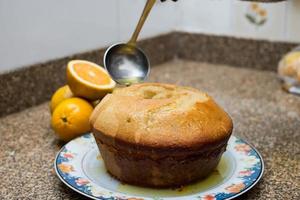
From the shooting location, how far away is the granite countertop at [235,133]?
Result: 26.4 inches

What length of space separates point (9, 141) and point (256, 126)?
1.56 feet

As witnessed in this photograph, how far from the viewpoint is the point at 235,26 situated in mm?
1373

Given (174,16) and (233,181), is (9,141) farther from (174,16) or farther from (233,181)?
(174,16)

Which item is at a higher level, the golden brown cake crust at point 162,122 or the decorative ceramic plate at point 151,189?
the golden brown cake crust at point 162,122

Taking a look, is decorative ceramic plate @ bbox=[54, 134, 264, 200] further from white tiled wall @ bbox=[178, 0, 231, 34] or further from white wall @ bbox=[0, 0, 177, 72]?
white tiled wall @ bbox=[178, 0, 231, 34]

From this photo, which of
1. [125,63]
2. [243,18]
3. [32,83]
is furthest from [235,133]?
[243,18]

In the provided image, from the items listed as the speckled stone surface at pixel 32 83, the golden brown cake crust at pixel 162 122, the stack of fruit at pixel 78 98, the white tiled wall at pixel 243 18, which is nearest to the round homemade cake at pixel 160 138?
the golden brown cake crust at pixel 162 122

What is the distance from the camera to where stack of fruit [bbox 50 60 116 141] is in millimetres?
806

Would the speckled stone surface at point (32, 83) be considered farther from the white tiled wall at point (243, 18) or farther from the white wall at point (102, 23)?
the white tiled wall at point (243, 18)

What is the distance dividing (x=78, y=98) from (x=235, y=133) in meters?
0.31

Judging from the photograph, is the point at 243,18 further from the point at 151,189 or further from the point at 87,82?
the point at 151,189

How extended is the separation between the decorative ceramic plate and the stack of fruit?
0.05 meters

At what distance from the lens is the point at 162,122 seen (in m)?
0.63

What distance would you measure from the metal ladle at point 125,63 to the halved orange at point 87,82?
0.02 metres
